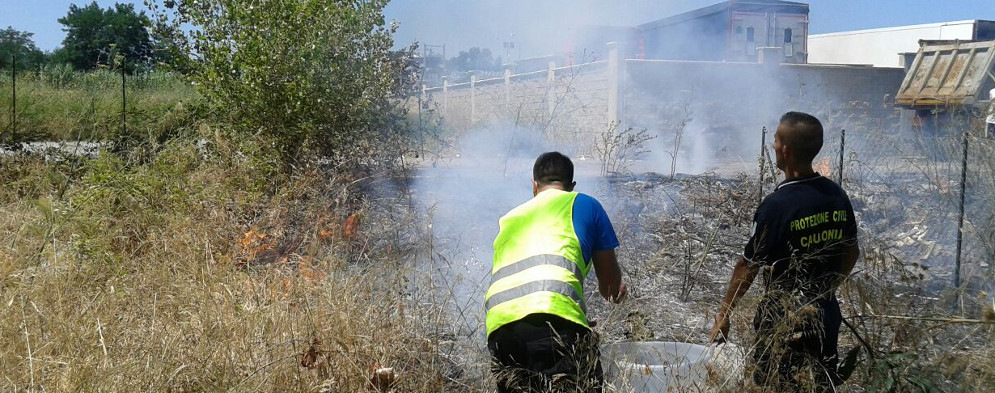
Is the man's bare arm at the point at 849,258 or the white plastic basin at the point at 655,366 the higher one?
the man's bare arm at the point at 849,258

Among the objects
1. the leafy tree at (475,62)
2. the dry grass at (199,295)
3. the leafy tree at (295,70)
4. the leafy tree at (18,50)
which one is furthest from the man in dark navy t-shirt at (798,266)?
the leafy tree at (475,62)

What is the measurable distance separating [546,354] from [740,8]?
2517 centimetres

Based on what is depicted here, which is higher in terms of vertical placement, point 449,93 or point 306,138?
point 449,93

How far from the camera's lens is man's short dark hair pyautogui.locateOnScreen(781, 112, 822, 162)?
2842 millimetres

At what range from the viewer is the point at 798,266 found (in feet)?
9.02

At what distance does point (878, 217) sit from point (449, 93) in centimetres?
1590

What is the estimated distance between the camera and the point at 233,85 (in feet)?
22.2

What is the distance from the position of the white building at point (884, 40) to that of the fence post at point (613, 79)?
1513 centimetres

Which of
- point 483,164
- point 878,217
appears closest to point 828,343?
point 878,217

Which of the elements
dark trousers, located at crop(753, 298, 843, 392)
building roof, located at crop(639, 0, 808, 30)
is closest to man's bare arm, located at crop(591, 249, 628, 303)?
dark trousers, located at crop(753, 298, 843, 392)

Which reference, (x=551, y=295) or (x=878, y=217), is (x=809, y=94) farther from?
(x=551, y=295)

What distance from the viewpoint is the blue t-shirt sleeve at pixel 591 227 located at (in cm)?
271

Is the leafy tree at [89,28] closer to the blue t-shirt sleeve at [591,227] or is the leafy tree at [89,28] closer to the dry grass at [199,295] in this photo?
the dry grass at [199,295]

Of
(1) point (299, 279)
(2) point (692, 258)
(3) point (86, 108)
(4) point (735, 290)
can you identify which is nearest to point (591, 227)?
(4) point (735, 290)
